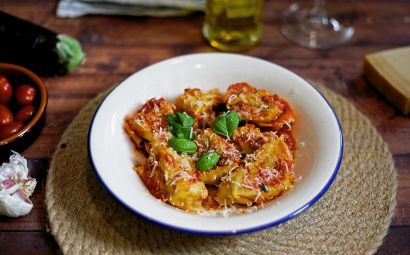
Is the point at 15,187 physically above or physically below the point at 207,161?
below

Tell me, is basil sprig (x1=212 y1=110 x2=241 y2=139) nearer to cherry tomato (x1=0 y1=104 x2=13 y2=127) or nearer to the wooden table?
the wooden table

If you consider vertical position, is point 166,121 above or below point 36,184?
above

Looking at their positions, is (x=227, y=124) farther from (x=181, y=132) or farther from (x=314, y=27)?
(x=314, y=27)

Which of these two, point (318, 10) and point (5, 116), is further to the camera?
point (318, 10)

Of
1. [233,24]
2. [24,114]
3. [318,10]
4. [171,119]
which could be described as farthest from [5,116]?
[318,10]

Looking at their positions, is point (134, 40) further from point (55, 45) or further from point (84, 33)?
point (55, 45)

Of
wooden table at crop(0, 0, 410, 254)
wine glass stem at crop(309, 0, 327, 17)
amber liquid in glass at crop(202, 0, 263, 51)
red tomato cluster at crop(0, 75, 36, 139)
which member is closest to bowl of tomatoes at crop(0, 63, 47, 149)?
red tomato cluster at crop(0, 75, 36, 139)

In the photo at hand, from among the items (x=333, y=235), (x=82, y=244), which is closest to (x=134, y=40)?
(x=82, y=244)
